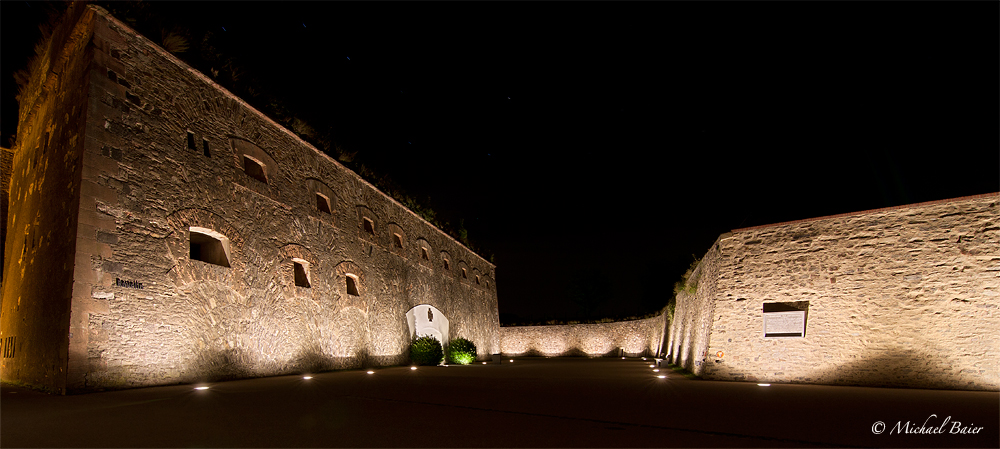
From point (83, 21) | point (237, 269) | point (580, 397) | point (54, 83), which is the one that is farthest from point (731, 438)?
point (54, 83)

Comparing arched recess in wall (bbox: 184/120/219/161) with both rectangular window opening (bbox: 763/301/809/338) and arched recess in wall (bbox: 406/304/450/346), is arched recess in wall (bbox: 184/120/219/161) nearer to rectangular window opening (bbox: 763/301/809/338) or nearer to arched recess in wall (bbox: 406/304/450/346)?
arched recess in wall (bbox: 406/304/450/346)

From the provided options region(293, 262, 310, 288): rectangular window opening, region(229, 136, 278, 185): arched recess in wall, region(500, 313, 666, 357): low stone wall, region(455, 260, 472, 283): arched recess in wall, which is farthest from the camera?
region(500, 313, 666, 357): low stone wall

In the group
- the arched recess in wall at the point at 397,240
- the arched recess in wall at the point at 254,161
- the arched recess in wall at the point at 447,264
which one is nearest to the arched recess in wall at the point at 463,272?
the arched recess in wall at the point at 447,264

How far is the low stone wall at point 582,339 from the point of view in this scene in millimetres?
28797

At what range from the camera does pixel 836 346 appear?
8461mm

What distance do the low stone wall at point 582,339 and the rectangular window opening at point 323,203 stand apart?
20073mm

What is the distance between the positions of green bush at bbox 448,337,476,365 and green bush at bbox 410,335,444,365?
1.93m

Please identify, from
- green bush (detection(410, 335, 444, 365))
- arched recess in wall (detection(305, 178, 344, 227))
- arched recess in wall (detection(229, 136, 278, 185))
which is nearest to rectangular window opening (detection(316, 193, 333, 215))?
arched recess in wall (detection(305, 178, 344, 227))

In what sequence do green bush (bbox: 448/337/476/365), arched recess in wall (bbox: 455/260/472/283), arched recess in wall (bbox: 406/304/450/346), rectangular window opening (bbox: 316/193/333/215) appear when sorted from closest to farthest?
rectangular window opening (bbox: 316/193/333/215)
arched recess in wall (bbox: 406/304/450/346)
green bush (bbox: 448/337/476/365)
arched recess in wall (bbox: 455/260/472/283)

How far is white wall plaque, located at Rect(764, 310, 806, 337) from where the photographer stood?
28.9 feet

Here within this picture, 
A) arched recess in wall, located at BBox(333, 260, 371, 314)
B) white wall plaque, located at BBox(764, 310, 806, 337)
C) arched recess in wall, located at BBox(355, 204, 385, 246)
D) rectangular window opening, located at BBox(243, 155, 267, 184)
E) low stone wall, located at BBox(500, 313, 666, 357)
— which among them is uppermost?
rectangular window opening, located at BBox(243, 155, 267, 184)

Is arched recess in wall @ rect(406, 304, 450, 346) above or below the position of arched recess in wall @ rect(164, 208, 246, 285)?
below

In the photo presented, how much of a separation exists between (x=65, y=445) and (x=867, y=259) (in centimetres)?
1097

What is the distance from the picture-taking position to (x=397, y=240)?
1683cm
